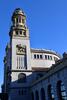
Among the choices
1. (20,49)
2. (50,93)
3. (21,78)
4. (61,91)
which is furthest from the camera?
(20,49)

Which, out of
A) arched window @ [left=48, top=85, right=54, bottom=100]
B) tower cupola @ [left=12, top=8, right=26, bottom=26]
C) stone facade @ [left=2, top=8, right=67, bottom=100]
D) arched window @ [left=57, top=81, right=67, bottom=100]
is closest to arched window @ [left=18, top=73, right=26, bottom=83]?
stone facade @ [left=2, top=8, right=67, bottom=100]

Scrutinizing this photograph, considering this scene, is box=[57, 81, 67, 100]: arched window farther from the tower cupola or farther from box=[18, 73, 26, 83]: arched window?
the tower cupola

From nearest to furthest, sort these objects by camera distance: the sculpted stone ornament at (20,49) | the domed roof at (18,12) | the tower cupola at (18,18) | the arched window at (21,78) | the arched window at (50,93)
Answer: the arched window at (50,93)
the arched window at (21,78)
the sculpted stone ornament at (20,49)
the tower cupola at (18,18)
the domed roof at (18,12)

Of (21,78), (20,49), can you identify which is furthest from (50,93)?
(20,49)

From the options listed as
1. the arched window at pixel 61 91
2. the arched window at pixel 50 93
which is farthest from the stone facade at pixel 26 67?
the arched window at pixel 61 91

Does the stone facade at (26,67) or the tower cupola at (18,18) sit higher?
the tower cupola at (18,18)

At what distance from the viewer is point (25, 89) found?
223 feet

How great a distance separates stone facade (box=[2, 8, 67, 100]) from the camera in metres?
56.9

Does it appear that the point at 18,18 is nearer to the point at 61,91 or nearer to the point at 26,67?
the point at 26,67

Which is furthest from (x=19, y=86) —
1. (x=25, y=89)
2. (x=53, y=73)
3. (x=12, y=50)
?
(x=53, y=73)

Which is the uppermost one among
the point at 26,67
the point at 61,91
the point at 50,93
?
the point at 26,67

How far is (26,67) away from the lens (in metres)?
70.2

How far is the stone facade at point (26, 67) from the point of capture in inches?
2240

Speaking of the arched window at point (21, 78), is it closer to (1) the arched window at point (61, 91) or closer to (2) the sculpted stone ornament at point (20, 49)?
(2) the sculpted stone ornament at point (20, 49)
